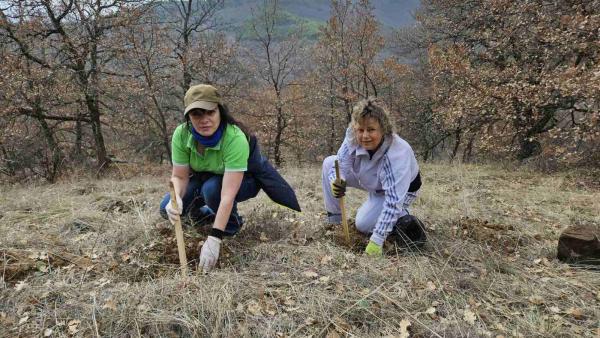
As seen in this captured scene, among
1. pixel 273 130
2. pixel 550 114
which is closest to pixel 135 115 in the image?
pixel 273 130

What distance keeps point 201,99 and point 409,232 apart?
5.97ft

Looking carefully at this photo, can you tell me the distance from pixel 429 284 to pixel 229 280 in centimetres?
118

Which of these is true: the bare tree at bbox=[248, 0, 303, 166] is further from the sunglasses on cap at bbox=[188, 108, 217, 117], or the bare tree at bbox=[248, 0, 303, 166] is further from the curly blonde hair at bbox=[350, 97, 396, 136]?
the sunglasses on cap at bbox=[188, 108, 217, 117]

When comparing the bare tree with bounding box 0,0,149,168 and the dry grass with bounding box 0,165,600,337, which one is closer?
the dry grass with bounding box 0,165,600,337

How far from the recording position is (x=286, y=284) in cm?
252

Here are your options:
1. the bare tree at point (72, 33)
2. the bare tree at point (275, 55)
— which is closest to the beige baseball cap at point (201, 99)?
the bare tree at point (72, 33)

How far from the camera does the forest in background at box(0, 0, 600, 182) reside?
27.4 feet

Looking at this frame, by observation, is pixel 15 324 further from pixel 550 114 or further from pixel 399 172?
pixel 550 114

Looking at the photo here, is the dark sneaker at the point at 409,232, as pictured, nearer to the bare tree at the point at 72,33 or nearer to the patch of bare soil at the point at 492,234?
the patch of bare soil at the point at 492,234

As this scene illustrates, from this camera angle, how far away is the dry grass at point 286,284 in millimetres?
2115

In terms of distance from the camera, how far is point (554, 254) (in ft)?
10.4

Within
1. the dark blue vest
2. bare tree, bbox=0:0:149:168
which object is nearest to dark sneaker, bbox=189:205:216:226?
the dark blue vest

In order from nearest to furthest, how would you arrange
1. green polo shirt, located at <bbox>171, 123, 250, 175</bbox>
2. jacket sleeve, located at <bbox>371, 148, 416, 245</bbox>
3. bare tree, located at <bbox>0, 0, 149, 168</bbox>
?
1. green polo shirt, located at <bbox>171, 123, 250, 175</bbox>
2. jacket sleeve, located at <bbox>371, 148, 416, 245</bbox>
3. bare tree, located at <bbox>0, 0, 149, 168</bbox>

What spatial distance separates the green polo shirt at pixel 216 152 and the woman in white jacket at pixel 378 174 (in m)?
0.84
